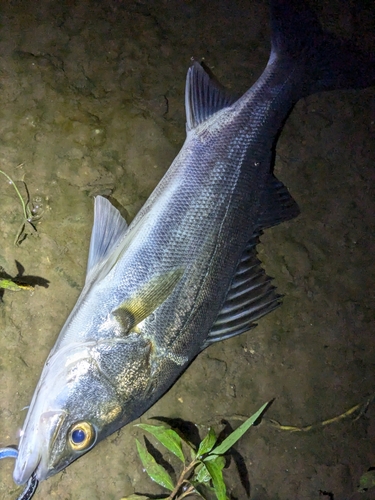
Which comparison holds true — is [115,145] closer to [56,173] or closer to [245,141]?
[56,173]

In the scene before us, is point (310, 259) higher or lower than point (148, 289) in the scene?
lower

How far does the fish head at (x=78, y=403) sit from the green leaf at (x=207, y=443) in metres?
0.74

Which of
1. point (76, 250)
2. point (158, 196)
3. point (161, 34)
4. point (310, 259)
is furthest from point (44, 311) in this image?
point (161, 34)

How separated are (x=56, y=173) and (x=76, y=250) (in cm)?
58

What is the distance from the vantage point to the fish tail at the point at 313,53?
2828 millimetres

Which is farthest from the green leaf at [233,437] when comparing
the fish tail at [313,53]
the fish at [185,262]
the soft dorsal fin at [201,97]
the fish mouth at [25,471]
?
the fish tail at [313,53]

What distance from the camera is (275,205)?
2793 millimetres

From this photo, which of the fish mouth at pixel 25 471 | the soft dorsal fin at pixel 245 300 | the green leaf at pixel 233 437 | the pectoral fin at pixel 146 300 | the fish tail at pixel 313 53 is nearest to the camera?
the fish mouth at pixel 25 471

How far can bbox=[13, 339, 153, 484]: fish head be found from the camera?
6.90 ft

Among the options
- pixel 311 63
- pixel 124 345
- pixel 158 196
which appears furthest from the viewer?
pixel 311 63

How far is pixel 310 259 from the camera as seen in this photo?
318cm

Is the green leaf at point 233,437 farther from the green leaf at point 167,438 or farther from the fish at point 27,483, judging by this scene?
the fish at point 27,483

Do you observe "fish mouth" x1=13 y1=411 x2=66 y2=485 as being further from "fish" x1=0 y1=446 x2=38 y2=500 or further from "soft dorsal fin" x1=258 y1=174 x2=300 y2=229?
"soft dorsal fin" x1=258 y1=174 x2=300 y2=229

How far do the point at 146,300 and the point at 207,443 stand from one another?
3.85ft
